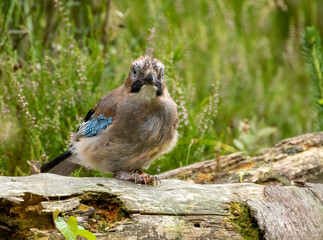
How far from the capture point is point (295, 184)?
343cm

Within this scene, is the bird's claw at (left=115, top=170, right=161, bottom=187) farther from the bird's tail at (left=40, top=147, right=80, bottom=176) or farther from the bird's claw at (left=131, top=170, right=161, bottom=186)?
the bird's tail at (left=40, top=147, right=80, bottom=176)

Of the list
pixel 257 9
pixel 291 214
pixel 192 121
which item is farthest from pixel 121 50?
pixel 291 214

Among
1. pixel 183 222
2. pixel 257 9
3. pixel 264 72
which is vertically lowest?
pixel 183 222

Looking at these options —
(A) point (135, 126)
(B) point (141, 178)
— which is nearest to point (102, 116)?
(A) point (135, 126)

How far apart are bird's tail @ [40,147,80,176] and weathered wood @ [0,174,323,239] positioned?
751mm

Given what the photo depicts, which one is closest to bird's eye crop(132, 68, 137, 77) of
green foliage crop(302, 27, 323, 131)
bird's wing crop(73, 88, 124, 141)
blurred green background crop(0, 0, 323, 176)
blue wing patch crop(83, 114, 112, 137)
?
bird's wing crop(73, 88, 124, 141)

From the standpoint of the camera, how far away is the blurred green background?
419 cm

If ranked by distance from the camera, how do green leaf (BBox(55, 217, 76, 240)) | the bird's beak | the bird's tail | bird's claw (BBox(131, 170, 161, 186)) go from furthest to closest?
1. the bird's tail
2. the bird's beak
3. bird's claw (BBox(131, 170, 161, 186))
4. green leaf (BBox(55, 217, 76, 240))

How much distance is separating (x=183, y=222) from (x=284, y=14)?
623 cm

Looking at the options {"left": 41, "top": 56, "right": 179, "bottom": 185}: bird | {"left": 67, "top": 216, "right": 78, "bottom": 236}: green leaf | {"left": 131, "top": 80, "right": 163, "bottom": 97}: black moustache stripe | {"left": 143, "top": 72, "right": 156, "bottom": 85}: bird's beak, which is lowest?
{"left": 67, "top": 216, "right": 78, "bottom": 236}: green leaf

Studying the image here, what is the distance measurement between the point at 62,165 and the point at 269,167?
1459 mm

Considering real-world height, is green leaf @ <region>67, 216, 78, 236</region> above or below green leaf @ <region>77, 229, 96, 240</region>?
above

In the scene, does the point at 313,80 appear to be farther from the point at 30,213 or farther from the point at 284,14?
the point at 284,14

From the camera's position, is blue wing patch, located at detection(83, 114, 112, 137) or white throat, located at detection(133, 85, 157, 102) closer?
white throat, located at detection(133, 85, 157, 102)
